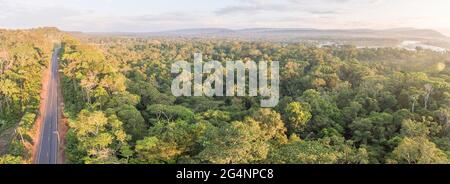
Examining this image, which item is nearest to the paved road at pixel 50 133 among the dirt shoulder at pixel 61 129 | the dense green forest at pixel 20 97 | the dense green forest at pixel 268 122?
the dirt shoulder at pixel 61 129

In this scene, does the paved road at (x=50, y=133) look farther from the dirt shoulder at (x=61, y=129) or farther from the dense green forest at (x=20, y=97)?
the dense green forest at (x=20, y=97)

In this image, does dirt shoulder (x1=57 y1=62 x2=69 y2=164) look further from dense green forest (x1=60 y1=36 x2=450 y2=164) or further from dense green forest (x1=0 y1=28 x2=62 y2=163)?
dense green forest (x1=0 y1=28 x2=62 y2=163)

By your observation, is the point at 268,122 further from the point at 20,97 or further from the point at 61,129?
the point at 20,97

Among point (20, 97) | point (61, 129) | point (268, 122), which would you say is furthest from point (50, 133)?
point (20, 97)

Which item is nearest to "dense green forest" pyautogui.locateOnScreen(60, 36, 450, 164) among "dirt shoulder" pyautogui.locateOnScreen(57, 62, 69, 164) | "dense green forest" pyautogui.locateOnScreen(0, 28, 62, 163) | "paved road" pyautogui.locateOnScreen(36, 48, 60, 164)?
"dirt shoulder" pyautogui.locateOnScreen(57, 62, 69, 164)
